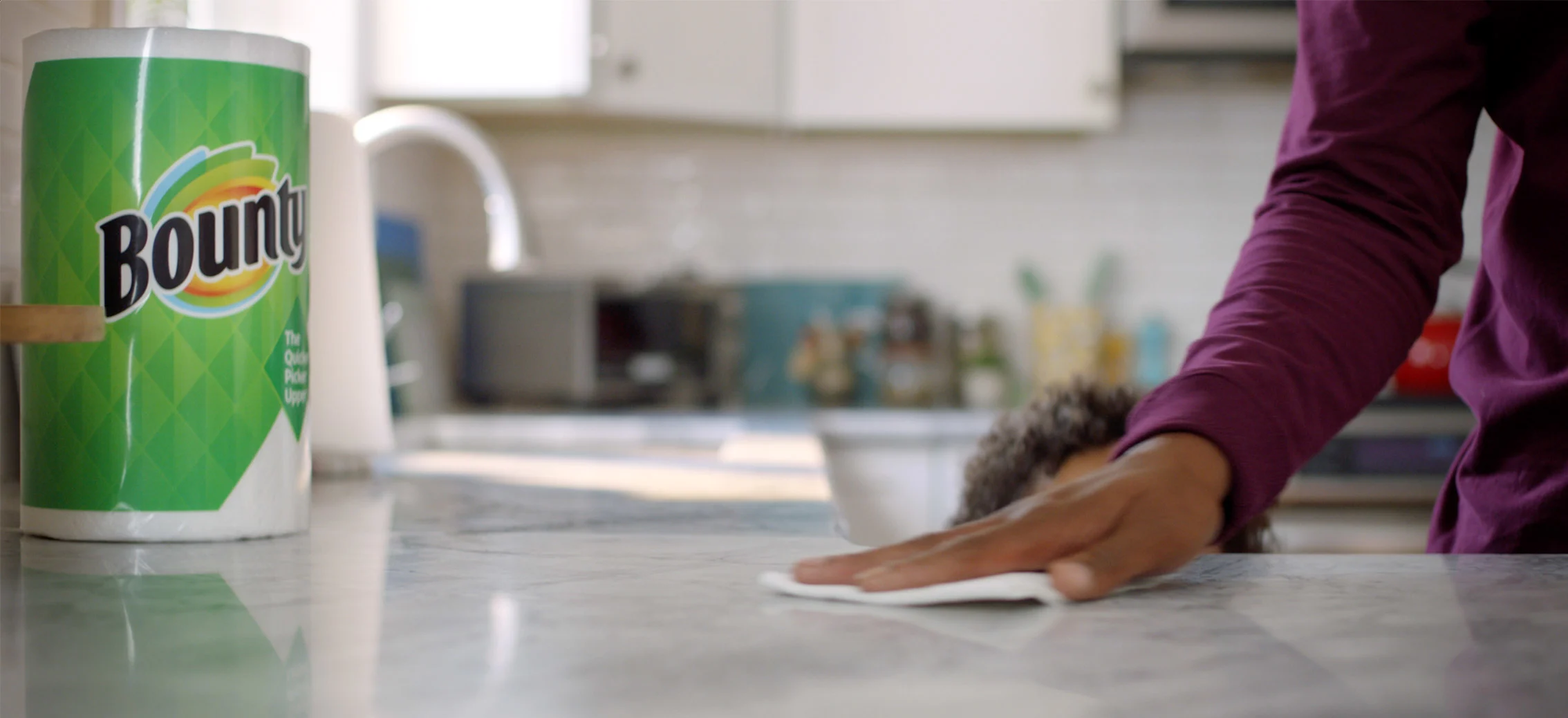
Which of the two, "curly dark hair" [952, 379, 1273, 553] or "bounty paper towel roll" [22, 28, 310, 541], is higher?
"bounty paper towel roll" [22, 28, 310, 541]

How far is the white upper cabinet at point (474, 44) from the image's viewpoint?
2.53m

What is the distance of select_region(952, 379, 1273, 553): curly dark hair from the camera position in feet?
3.97

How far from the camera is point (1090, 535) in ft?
1.48

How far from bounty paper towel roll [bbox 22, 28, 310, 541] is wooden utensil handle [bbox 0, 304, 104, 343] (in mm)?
80

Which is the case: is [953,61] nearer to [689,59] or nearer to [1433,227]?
[689,59]

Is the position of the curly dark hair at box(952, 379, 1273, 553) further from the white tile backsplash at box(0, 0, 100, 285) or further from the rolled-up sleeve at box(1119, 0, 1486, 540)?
the white tile backsplash at box(0, 0, 100, 285)

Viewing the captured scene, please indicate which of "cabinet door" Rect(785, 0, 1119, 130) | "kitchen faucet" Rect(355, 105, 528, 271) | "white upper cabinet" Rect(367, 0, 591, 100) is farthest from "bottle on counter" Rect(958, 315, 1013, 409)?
"kitchen faucet" Rect(355, 105, 528, 271)

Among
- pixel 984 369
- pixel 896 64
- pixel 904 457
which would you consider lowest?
pixel 904 457

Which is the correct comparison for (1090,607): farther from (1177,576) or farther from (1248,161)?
(1248,161)

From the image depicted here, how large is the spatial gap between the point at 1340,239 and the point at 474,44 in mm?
2140

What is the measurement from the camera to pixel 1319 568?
494 mm

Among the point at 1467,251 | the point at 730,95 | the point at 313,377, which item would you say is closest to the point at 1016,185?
the point at 730,95

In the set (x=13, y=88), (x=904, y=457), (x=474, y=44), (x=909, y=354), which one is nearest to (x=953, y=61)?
(x=909, y=354)

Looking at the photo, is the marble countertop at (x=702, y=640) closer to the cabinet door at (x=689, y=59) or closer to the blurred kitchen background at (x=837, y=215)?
the blurred kitchen background at (x=837, y=215)
